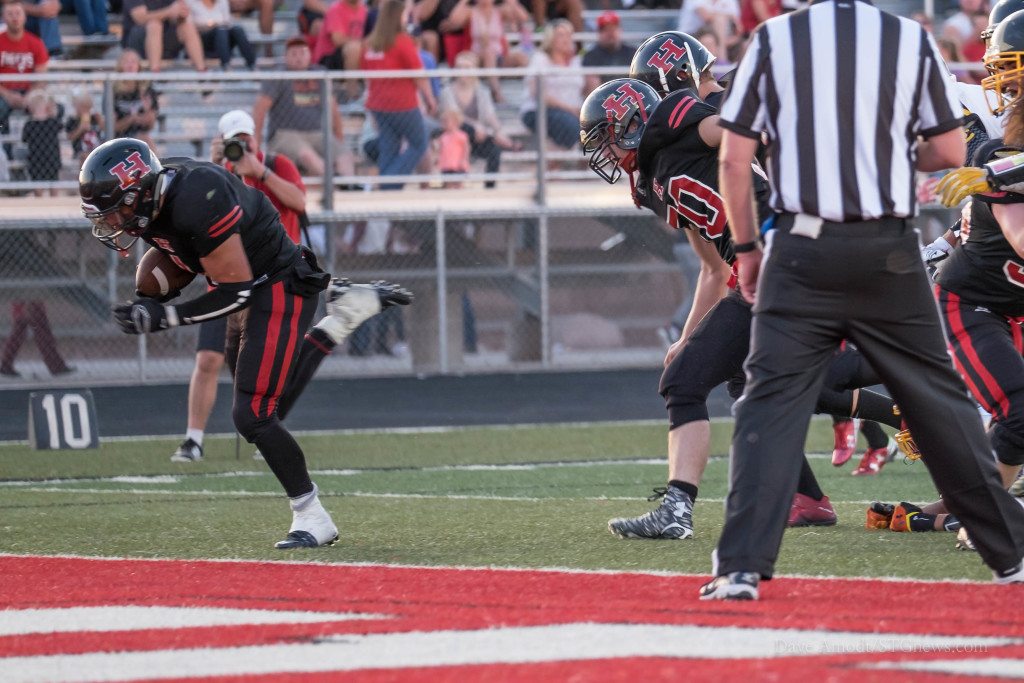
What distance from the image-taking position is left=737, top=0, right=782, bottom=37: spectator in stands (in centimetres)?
1470

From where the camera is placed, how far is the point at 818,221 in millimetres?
3691

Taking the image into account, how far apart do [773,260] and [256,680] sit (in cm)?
171

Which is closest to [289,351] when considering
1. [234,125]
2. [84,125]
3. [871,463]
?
[234,125]

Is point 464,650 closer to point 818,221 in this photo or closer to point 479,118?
point 818,221

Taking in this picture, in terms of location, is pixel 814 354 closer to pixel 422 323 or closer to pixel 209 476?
pixel 209 476

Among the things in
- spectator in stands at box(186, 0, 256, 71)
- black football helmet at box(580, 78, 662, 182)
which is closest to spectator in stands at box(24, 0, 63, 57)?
spectator in stands at box(186, 0, 256, 71)

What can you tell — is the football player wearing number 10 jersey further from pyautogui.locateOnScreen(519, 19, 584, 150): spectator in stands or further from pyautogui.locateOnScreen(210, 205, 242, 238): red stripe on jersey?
pyautogui.locateOnScreen(519, 19, 584, 150): spectator in stands

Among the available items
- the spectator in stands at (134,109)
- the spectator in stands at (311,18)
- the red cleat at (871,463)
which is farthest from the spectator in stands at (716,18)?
the red cleat at (871,463)

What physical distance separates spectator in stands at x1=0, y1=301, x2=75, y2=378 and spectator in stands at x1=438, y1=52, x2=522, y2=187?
12.9 feet

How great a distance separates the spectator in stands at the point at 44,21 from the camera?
13.0 meters

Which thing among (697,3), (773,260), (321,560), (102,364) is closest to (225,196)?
(321,560)

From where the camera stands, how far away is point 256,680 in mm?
3023

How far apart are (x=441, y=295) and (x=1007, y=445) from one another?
8291mm

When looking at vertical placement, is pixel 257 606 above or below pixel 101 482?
above
